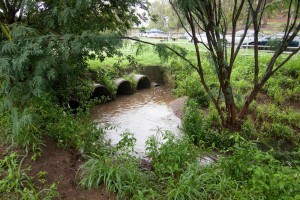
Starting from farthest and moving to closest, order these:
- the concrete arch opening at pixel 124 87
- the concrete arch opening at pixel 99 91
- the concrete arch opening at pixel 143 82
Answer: the concrete arch opening at pixel 143 82, the concrete arch opening at pixel 124 87, the concrete arch opening at pixel 99 91

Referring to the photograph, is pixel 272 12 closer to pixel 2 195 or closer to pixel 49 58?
pixel 49 58

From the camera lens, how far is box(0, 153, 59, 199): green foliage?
2.34 m

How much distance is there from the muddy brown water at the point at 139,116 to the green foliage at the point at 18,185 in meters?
2.10

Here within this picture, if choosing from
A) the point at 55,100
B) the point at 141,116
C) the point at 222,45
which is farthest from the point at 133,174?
the point at 141,116

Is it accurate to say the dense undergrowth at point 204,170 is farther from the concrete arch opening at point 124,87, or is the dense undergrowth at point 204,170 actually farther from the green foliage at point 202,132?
the concrete arch opening at point 124,87

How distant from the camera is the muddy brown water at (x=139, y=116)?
5375 millimetres

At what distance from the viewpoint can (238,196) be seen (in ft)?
7.66

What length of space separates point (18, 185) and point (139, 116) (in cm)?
437

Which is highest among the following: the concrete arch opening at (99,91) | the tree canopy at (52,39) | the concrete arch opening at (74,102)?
the tree canopy at (52,39)

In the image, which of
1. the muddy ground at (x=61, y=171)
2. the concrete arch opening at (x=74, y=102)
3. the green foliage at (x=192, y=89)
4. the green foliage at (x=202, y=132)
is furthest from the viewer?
the green foliage at (x=192, y=89)

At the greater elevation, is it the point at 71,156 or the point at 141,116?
the point at 71,156

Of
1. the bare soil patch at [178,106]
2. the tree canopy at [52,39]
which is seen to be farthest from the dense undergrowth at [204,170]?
the bare soil patch at [178,106]

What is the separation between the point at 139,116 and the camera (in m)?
6.67

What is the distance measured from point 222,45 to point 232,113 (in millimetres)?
1431
